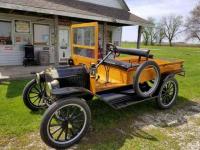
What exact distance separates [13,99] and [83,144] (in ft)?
9.31

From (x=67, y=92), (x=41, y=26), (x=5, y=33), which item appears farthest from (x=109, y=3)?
(x=67, y=92)

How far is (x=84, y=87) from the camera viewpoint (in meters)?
3.88

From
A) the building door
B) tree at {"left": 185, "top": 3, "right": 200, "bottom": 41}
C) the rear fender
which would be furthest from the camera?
tree at {"left": 185, "top": 3, "right": 200, "bottom": 41}

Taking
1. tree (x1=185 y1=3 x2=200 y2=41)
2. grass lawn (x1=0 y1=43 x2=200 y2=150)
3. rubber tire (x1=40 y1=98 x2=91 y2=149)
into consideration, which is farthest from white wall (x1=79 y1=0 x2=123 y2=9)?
tree (x1=185 y1=3 x2=200 y2=41)

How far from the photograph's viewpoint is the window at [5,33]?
1012 centimetres

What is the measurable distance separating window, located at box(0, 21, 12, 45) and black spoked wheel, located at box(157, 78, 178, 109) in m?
8.46

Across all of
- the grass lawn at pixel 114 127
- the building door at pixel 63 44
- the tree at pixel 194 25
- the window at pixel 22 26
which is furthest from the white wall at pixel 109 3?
the tree at pixel 194 25

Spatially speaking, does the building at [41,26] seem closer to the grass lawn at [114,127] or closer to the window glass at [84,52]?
the window glass at [84,52]

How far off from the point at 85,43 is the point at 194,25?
51.4m

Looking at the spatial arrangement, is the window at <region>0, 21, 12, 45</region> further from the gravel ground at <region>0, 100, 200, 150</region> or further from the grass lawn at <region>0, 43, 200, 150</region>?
the gravel ground at <region>0, 100, 200, 150</region>

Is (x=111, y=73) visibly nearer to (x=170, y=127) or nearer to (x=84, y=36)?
(x=84, y=36)

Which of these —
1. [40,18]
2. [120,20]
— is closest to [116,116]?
[120,20]

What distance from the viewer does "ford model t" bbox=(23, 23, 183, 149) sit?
326 cm

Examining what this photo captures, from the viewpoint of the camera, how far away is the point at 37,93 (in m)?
4.54
